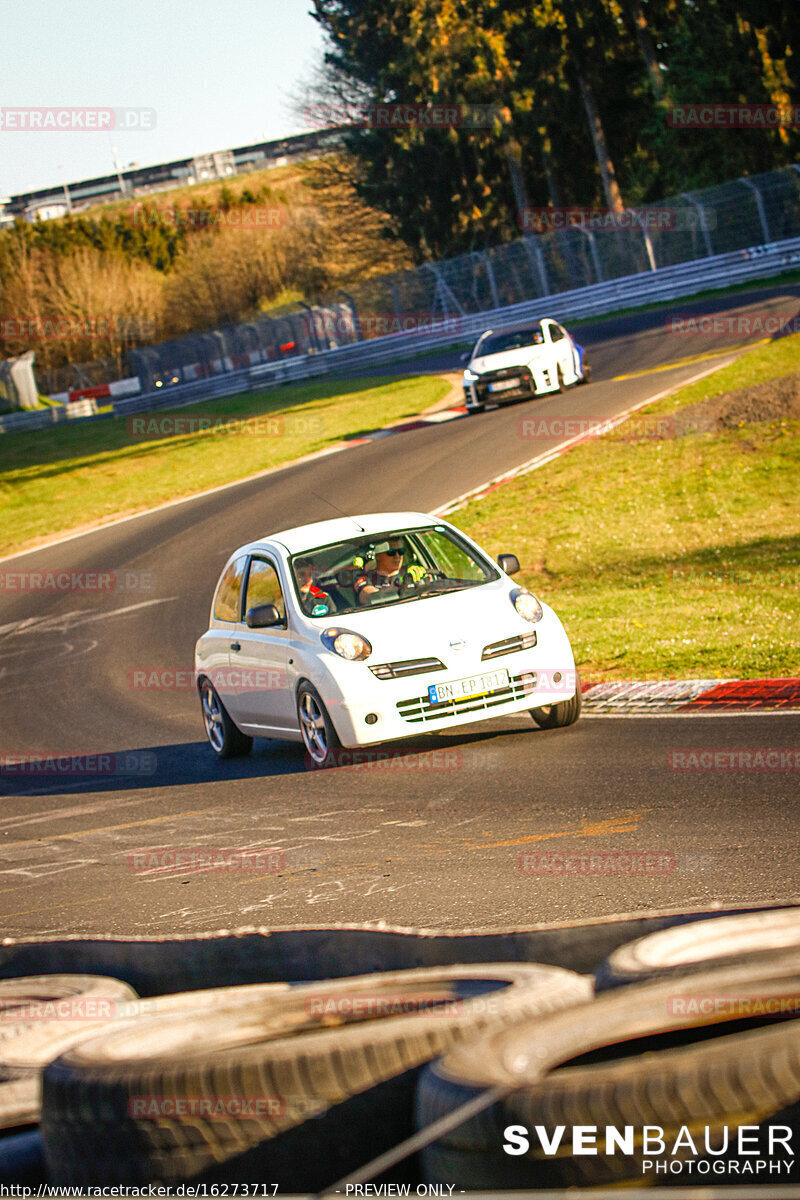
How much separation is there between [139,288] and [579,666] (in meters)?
71.1

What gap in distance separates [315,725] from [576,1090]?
7.23m

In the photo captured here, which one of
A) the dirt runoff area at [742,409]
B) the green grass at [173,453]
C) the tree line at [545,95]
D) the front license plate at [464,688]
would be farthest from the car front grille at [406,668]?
the tree line at [545,95]

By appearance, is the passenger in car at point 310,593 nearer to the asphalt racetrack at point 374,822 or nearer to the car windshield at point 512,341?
the asphalt racetrack at point 374,822

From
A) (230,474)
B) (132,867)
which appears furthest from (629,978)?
(230,474)

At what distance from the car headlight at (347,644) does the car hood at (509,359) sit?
2109 centimetres

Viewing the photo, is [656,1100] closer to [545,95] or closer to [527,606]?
[527,606]

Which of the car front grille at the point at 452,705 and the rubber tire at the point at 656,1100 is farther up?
the rubber tire at the point at 656,1100

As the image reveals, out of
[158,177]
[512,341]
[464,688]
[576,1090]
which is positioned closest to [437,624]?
[464,688]

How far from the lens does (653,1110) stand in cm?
228

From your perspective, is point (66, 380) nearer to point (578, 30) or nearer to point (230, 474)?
point (578, 30)

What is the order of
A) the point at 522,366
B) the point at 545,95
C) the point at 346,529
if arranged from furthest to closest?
the point at 545,95 < the point at 522,366 < the point at 346,529

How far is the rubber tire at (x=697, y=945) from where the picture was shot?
3201 mm

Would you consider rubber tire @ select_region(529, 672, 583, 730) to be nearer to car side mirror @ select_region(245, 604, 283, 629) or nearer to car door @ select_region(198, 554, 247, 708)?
car side mirror @ select_region(245, 604, 283, 629)

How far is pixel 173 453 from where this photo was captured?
122ft
